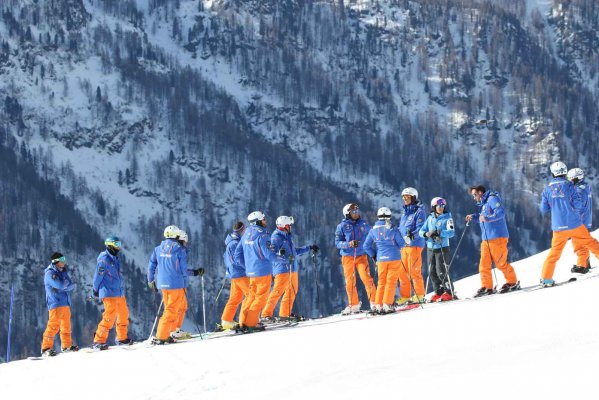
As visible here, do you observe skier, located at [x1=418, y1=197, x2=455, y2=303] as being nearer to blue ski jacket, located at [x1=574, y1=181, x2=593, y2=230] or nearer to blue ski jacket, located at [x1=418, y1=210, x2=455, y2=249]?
blue ski jacket, located at [x1=418, y1=210, x2=455, y2=249]

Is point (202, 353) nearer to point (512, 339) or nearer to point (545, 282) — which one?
point (512, 339)

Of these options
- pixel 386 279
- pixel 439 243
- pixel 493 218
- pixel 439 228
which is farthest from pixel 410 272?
pixel 493 218

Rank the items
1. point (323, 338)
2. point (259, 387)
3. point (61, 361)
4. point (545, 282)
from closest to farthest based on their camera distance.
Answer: point (259, 387) → point (323, 338) → point (61, 361) → point (545, 282)

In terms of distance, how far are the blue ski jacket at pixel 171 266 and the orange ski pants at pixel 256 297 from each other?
121 cm

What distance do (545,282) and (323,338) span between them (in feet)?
15.9

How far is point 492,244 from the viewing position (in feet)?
61.5

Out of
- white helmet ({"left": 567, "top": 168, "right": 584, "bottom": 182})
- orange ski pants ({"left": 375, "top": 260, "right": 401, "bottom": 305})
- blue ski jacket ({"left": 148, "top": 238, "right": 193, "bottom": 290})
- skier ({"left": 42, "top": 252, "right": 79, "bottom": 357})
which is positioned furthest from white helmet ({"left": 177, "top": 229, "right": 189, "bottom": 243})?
white helmet ({"left": 567, "top": 168, "right": 584, "bottom": 182})

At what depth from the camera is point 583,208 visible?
1933 cm

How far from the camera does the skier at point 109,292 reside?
18.8m

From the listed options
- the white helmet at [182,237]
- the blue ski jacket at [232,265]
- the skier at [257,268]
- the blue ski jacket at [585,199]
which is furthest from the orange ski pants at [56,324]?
the blue ski jacket at [585,199]

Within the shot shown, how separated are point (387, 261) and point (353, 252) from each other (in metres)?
1.99

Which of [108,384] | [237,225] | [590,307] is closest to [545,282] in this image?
[590,307]

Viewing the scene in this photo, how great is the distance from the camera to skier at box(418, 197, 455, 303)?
19.4 m

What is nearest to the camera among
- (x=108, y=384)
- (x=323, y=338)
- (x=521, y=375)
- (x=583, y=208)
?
(x=521, y=375)
